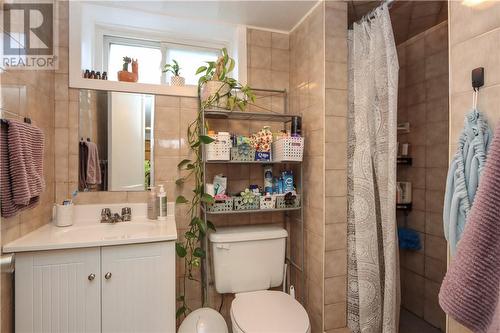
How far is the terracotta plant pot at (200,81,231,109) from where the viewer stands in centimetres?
160

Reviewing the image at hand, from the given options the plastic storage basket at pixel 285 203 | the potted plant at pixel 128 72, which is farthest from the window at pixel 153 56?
the plastic storage basket at pixel 285 203

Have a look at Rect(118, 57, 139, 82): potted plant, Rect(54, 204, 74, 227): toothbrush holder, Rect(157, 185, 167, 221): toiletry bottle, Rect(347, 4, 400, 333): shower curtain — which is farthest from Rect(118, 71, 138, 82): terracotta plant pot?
Rect(347, 4, 400, 333): shower curtain

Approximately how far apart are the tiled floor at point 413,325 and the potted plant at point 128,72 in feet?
8.25

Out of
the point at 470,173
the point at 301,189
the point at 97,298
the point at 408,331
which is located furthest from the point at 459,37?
the point at 408,331

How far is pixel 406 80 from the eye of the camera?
2.25 meters

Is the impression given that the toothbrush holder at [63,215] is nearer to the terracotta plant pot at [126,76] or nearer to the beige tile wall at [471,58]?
the terracotta plant pot at [126,76]

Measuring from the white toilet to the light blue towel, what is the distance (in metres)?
0.89

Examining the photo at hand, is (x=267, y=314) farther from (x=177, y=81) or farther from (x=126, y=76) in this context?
(x=126, y=76)

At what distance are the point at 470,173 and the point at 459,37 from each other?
46 centimetres

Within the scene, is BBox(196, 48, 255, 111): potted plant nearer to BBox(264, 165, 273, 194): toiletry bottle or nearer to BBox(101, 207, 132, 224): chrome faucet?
BBox(264, 165, 273, 194): toiletry bottle

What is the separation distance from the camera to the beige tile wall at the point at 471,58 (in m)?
0.77

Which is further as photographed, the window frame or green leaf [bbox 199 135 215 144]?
the window frame

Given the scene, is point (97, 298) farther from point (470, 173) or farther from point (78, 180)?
point (470, 173)

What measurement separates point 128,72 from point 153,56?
31cm
